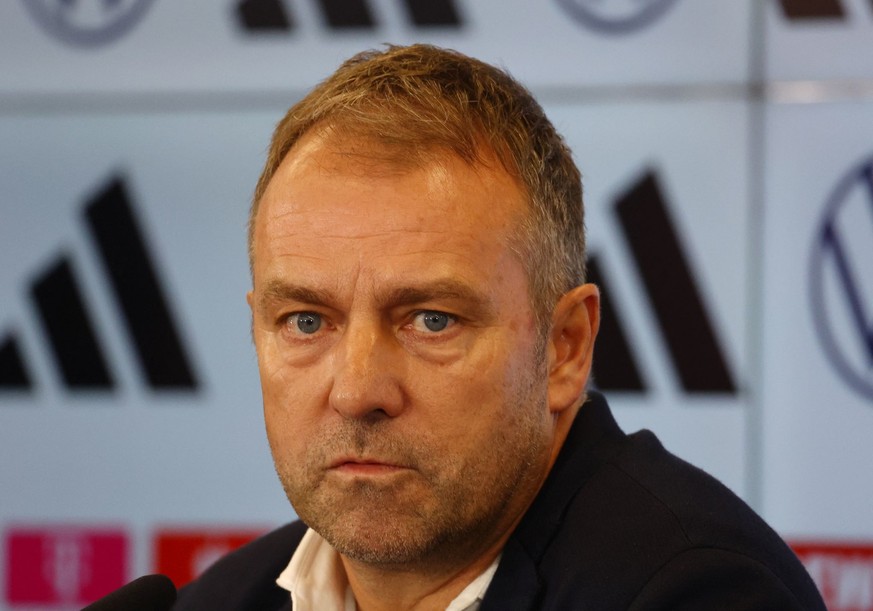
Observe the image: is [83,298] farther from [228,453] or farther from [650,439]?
[650,439]

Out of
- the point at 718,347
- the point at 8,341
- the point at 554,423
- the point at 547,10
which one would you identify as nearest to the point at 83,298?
the point at 8,341

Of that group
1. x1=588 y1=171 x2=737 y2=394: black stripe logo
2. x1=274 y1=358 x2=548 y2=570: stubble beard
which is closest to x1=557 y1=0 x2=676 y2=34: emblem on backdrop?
x1=588 y1=171 x2=737 y2=394: black stripe logo

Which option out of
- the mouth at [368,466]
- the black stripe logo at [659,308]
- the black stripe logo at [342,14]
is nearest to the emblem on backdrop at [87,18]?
the black stripe logo at [342,14]

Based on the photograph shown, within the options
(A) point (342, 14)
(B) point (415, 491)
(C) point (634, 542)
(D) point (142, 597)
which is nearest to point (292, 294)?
(B) point (415, 491)

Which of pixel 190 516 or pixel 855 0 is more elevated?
pixel 855 0

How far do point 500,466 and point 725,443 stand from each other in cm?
206

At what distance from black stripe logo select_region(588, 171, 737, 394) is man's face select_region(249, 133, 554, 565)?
191 cm

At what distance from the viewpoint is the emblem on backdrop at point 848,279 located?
326 cm

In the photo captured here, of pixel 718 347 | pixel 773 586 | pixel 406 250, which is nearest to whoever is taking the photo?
pixel 773 586

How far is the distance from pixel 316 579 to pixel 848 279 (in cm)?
215

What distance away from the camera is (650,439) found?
1.55 metres

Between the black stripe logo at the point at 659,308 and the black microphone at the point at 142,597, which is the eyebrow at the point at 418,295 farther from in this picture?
the black stripe logo at the point at 659,308

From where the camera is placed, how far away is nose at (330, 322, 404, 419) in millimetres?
1307

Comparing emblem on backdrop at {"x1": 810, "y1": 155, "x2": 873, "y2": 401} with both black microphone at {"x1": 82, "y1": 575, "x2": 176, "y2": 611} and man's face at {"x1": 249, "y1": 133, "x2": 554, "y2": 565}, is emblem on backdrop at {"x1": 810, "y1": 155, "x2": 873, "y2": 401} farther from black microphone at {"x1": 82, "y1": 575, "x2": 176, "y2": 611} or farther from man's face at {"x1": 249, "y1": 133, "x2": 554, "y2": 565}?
black microphone at {"x1": 82, "y1": 575, "x2": 176, "y2": 611}
